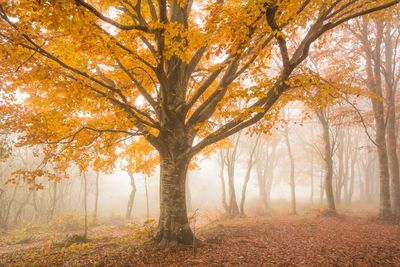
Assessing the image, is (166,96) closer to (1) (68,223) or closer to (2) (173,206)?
(2) (173,206)

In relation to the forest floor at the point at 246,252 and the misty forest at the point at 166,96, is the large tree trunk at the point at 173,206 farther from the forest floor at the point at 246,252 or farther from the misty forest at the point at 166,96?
the forest floor at the point at 246,252

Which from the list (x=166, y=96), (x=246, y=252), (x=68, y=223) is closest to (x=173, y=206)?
(x=246, y=252)

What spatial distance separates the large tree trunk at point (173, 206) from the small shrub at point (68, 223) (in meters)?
11.2

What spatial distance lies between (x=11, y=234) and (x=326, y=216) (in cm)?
1728

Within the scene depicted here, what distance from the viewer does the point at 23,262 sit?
6.98 m

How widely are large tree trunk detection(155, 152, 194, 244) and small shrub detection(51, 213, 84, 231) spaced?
11.2 meters

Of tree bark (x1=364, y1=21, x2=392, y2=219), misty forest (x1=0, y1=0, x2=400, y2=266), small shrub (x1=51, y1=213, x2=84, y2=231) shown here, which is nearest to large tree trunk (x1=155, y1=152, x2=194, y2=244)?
misty forest (x1=0, y1=0, x2=400, y2=266)

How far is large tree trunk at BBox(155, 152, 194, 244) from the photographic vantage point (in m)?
7.52

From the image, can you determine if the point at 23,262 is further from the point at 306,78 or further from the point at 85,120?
the point at 306,78

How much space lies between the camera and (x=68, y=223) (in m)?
16.3

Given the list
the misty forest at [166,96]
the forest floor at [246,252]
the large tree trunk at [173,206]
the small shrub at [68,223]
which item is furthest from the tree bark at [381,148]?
the small shrub at [68,223]

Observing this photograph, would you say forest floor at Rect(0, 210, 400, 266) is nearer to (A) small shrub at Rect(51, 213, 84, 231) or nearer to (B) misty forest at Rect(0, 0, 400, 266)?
(B) misty forest at Rect(0, 0, 400, 266)

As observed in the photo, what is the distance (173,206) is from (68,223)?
1198cm

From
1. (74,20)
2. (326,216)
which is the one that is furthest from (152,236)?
(326,216)
